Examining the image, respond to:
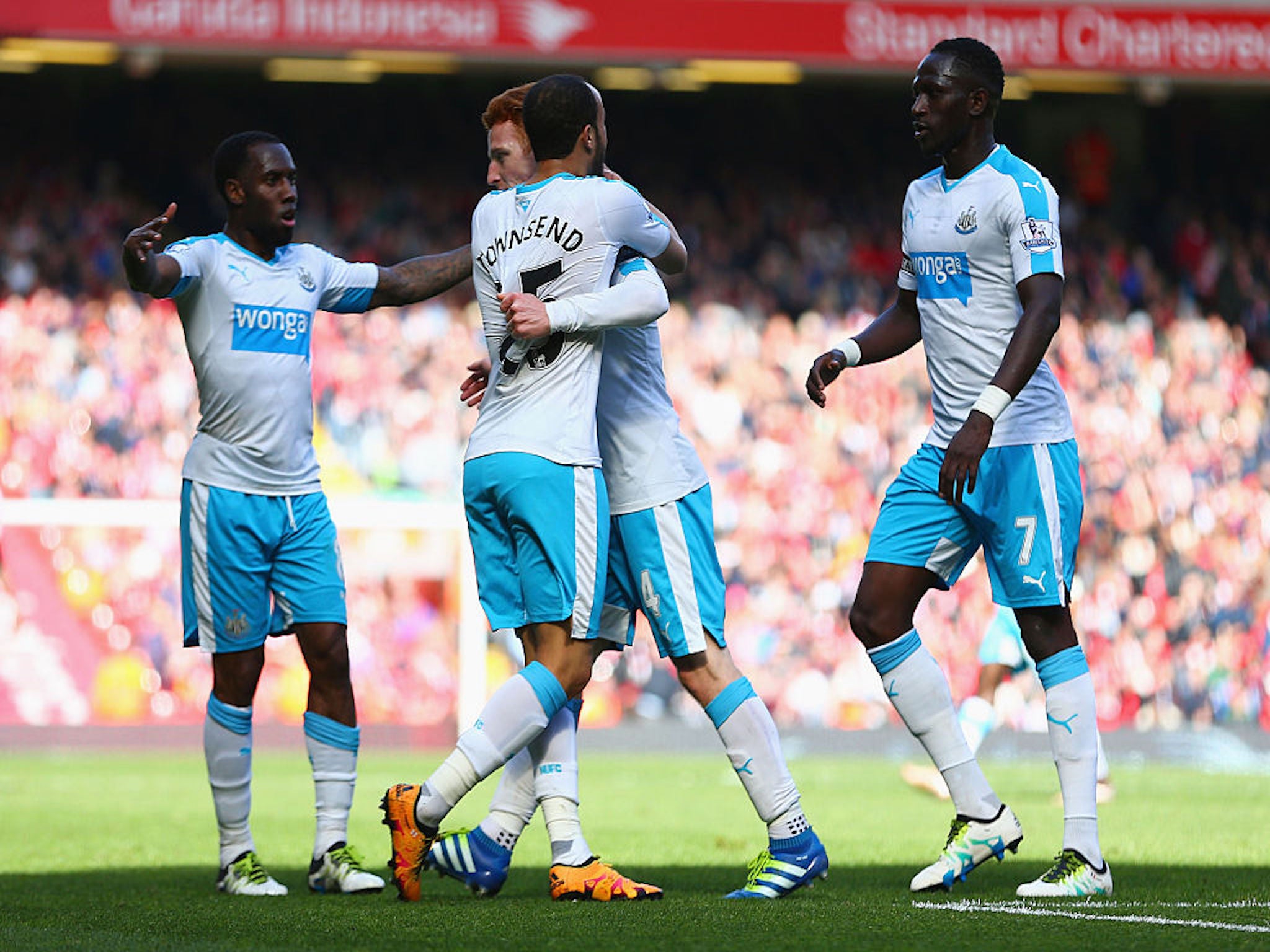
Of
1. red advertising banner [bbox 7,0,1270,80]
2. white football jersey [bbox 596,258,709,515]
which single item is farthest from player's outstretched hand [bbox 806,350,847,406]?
red advertising banner [bbox 7,0,1270,80]

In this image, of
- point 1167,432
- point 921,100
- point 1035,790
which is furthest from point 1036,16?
point 921,100

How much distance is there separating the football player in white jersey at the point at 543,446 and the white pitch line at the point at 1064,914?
84 centimetres

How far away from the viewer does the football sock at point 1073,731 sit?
17.9ft

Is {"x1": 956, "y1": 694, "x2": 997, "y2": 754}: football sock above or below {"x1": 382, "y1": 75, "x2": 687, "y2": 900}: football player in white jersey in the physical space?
below

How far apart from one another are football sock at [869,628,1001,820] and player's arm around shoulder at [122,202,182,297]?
2469mm

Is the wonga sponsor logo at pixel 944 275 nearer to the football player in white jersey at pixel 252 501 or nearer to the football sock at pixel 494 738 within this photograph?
the football sock at pixel 494 738

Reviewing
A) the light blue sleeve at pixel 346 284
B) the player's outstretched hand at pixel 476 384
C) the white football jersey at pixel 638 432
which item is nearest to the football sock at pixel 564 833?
the white football jersey at pixel 638 432

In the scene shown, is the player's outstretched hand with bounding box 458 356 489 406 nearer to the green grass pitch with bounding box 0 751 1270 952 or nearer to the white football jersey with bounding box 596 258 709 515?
the white football jersey with bounding box 596 258 709 515

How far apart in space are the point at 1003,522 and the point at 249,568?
238cm

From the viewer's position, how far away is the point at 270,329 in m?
6.14

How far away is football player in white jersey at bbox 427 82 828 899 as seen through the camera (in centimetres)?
530

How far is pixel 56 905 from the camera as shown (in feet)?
17.7

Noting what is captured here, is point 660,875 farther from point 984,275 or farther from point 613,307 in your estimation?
point 984,275

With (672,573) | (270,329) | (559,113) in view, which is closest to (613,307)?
(559,113)
